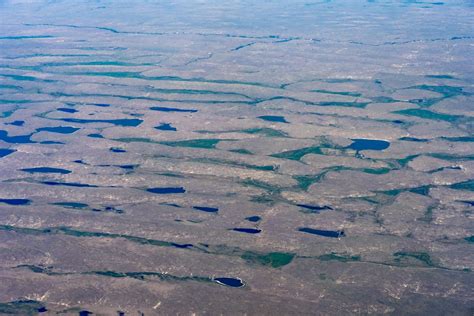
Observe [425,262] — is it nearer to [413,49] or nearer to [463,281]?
[463,281]

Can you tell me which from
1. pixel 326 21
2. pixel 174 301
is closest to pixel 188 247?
pixel 174 301

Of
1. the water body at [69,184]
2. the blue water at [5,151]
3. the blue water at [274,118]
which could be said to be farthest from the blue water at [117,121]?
the water body at [69,184]

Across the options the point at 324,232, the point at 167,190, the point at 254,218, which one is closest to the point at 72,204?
the point at 167,190

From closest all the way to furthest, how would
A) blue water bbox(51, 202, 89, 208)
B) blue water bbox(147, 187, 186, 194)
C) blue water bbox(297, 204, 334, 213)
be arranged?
1. blue water bbox(297, 204, 334, 213)
2. blue water bbox(51, 202, 89, 208)
3. blue water bbox(147, 187, 186, 194)

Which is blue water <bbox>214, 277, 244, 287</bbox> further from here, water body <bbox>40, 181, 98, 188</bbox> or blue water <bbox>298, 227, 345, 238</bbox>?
water body <bbox>40, 181, 98, 188</bbox>

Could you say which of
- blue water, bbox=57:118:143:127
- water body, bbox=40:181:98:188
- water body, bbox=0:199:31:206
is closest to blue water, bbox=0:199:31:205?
water body, bbox=0:199:31:206

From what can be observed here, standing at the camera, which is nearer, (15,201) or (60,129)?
(15,201)

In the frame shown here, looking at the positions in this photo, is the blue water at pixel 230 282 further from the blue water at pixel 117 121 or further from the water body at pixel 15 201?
the blue water at pixel 117 121

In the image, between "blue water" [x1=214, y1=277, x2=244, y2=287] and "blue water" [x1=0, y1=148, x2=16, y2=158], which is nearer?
"blue water" [x1=214, y1=277, x2=244, y2=287]

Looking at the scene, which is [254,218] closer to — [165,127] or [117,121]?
[165,127]
